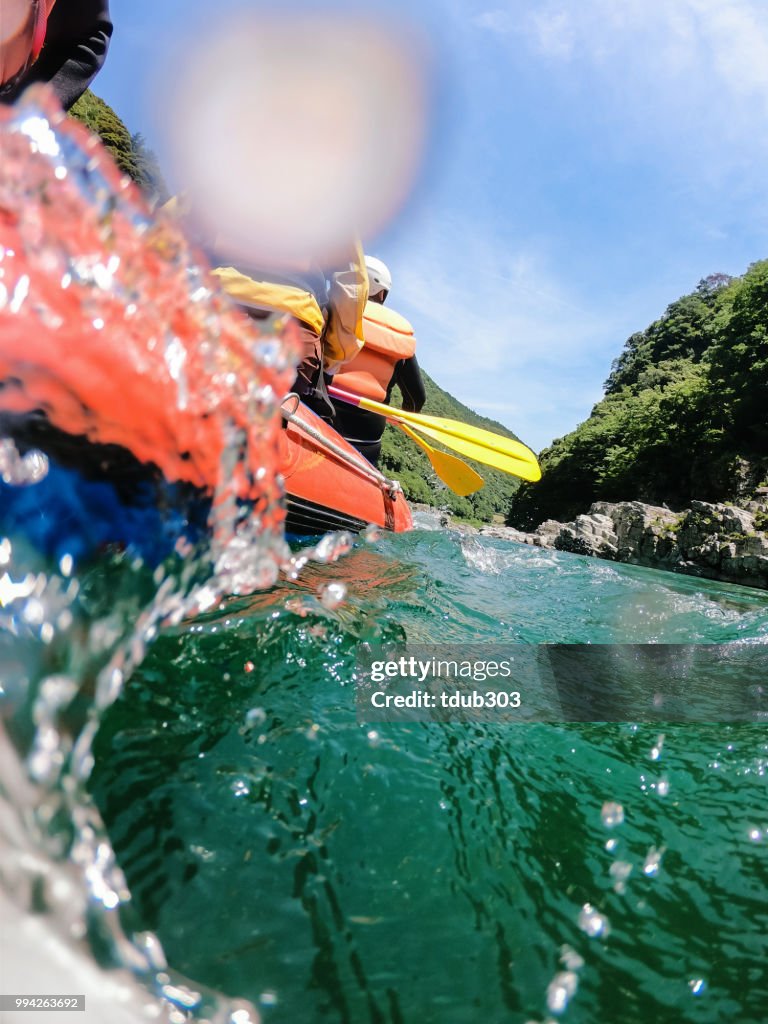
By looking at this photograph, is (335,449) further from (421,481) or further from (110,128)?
A: (110,128)

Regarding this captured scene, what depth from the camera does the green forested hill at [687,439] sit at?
2056 centimetres

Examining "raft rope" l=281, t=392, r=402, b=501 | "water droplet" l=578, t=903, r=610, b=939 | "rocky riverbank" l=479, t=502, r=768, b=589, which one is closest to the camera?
"water droplet" l=578, t=903, r=610, b=939

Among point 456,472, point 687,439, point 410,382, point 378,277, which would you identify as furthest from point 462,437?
point 687,439

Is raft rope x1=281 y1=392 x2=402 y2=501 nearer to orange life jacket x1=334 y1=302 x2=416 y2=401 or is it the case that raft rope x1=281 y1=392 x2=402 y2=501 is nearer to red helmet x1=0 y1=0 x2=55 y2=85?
orange life jacket x1=334 y1=302 x2=416 y2=401

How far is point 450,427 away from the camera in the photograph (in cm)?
542

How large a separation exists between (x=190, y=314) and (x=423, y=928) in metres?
1.55

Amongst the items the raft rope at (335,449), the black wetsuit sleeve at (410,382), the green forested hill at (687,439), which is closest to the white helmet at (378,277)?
the black wetsuit sleeve at (410,382)

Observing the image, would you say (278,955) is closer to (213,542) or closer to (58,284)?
(213,542)

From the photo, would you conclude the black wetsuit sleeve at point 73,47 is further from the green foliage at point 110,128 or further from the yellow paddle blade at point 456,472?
the green foliage at point 110,128

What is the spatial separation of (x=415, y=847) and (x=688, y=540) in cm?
1329

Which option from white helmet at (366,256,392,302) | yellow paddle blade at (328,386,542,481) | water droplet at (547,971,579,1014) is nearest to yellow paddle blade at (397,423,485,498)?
yellow paddle blade at (328,386,542,481)

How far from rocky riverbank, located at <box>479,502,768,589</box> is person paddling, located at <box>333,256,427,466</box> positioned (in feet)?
30.0

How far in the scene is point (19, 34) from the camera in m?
1.90

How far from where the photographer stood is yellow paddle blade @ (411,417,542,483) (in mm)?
5070
